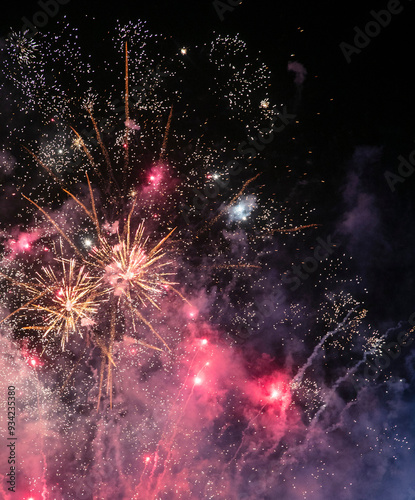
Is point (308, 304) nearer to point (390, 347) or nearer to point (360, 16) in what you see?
point (390, 347)

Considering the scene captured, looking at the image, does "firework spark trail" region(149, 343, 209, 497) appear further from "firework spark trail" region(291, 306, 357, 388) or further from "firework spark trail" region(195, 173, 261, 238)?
"firework spark trail" region(195, 173, 261, 238)

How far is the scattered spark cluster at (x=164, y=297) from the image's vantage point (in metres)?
5.38

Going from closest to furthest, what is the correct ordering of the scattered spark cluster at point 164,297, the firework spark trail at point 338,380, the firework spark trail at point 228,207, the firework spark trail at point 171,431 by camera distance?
the scattered spark cluster at point 164,297
the firework spark trail at point 228,207
the firework spark trail at point 171,431
the firework spark trail at point 338,380

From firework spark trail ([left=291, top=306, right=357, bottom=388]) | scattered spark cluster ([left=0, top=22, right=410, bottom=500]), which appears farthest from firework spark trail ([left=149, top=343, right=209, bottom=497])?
firework spark trail ([left=291, top=306, right=357, bottom=388])

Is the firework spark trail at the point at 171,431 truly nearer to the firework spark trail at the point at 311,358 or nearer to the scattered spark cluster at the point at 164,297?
the scattered spark cluster at the point at 164,297

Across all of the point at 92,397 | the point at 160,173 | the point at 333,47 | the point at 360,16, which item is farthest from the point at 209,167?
the point at 92,397

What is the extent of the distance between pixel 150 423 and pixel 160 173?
16.0ft

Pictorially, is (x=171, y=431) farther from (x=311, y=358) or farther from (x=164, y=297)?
(x=311, y=358)

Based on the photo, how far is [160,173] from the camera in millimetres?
5656

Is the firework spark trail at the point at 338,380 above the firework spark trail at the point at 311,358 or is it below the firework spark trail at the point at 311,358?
below

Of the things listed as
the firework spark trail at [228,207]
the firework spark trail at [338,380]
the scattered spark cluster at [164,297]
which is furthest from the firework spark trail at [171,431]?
the firework spark trail at [228,207]

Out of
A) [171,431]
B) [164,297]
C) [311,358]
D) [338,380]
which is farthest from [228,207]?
[171,431]

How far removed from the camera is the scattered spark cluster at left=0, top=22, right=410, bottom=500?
5.38m

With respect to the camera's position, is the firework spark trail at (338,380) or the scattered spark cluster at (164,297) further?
the firework spark trail at (338,380)
